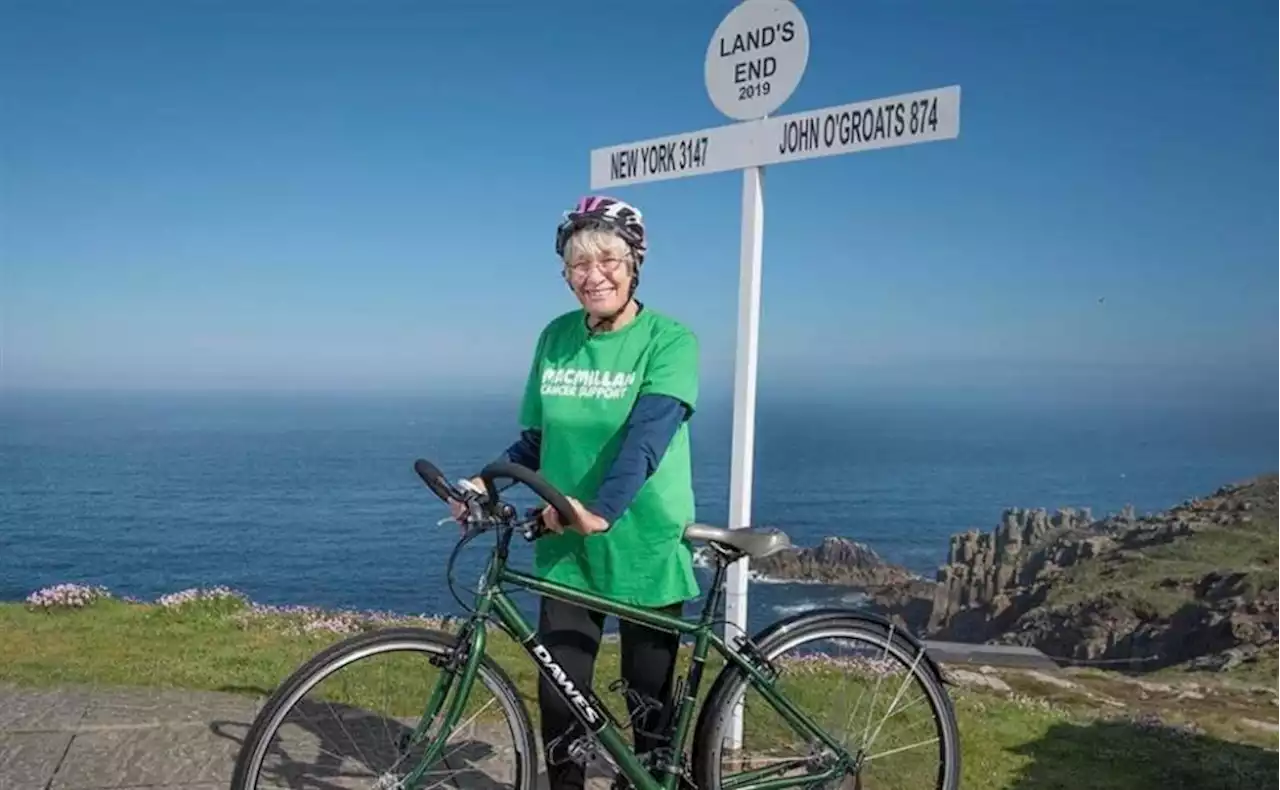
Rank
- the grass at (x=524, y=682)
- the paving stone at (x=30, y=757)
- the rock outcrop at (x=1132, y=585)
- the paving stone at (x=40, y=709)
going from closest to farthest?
1. the paving stone at (x=30, y=757)
2. the paving stone at (x=40, y=709)
3. the grass at (x=524, y=682)
4. the rock outcrop at (x=1132, y=585)

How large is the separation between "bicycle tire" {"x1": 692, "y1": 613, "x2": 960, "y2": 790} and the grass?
0.25m

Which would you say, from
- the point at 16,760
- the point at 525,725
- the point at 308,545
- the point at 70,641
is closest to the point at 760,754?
the point at 525,725

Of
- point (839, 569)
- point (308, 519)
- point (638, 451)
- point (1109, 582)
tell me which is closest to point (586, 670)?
point (638, 451)

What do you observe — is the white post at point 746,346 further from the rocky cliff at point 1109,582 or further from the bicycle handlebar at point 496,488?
the rocky cliff at point 1109,582

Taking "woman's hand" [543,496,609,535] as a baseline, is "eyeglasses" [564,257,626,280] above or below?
above

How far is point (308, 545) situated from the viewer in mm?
98438

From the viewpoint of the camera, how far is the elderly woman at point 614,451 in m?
3.12

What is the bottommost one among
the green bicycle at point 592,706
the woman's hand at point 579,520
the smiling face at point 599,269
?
the green bicycle at point 592,706

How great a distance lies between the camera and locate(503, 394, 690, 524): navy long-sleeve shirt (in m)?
2.97

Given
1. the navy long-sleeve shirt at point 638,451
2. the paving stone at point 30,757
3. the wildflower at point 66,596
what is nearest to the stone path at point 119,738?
the paving stone at point 30,757

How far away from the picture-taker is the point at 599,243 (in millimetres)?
3121

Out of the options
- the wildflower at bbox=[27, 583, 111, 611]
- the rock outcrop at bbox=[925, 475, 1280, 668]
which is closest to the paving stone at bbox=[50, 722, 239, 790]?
the wildflower at bbox=[27, 583, 111, 611]

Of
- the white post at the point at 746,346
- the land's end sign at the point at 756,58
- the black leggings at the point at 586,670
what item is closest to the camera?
the black leggings at the point at 586,670

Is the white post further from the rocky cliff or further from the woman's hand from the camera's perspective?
the rocky cliff
